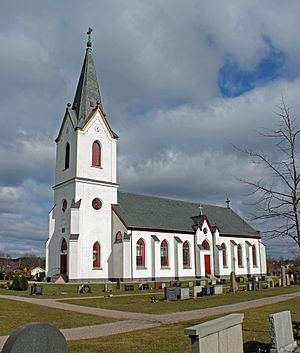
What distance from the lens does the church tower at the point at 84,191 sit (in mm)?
37500

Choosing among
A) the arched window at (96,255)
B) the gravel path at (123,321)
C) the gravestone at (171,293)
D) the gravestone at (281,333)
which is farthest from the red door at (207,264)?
the gravestone at (281,333)

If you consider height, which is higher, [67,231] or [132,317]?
[67,231]

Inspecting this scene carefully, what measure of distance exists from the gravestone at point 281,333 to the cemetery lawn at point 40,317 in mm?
7432

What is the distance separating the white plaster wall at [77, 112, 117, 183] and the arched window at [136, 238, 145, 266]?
7595 millimetres

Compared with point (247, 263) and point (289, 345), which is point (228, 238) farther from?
point (289, 345)

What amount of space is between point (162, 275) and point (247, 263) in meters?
18.4

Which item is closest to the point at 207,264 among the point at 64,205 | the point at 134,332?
the point at 64,205

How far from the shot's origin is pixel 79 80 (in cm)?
4444

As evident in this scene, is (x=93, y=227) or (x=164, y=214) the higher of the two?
(x=164, y=214)

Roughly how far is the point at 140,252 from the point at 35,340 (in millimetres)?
35810

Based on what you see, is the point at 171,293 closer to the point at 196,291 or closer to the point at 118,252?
the point at 196,291

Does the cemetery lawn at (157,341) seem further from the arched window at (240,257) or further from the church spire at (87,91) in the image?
the arched window at (240,257)

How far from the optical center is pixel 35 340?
5.28 metres

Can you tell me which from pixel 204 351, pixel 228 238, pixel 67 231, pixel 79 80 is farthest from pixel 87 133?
pixel 204 351
